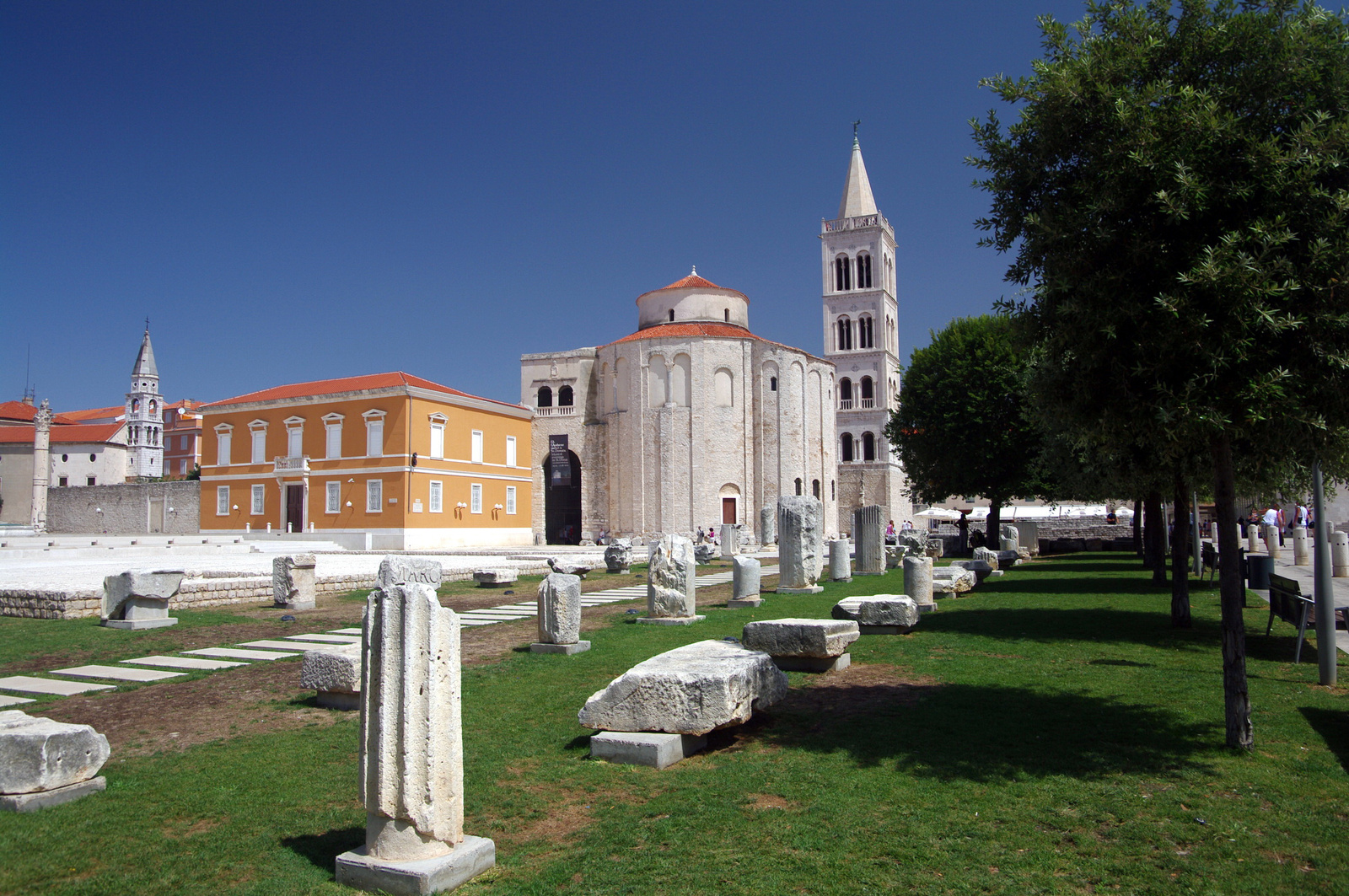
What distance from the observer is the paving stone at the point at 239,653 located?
875cm

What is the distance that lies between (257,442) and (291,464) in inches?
114

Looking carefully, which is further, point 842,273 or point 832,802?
point 842,273

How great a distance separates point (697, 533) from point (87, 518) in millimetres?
35900

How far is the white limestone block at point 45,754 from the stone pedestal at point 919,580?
996 centimetres

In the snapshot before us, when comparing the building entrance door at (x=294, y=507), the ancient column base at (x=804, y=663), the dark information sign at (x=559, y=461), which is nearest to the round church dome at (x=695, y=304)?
the dark information sign at (x=559, y=461)

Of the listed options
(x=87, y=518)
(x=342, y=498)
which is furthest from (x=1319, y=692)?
(x=87, y=518)

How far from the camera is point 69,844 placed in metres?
3.93

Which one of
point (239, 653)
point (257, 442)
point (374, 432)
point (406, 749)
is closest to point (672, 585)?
point (239, 653)

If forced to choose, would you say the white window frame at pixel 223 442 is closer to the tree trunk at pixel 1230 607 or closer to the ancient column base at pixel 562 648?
the ancient column base at pixel 562 648

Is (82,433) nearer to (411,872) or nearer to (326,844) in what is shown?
(326,844)

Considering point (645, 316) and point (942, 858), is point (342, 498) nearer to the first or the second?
point (645, 316)

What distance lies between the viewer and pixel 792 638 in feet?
24.4

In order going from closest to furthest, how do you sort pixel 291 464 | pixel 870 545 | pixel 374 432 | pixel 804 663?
pixel 804 663 < pixel 870 545 < pixel 374 432 < pixel 291 464

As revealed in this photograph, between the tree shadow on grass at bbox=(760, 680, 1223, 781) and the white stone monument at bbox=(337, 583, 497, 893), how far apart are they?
2.62m
